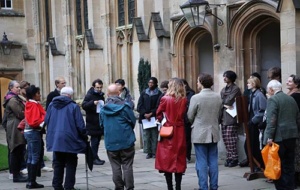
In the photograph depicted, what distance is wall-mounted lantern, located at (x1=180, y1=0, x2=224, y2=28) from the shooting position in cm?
1112

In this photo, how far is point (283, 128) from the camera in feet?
24.1

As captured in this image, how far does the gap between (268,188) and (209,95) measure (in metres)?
1.78

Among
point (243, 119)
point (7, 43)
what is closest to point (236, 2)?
point (243, 119)

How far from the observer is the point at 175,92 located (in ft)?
24.8

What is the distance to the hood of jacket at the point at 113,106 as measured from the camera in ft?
24.7

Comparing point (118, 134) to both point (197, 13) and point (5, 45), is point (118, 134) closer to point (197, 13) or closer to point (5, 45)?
point (197, 13)

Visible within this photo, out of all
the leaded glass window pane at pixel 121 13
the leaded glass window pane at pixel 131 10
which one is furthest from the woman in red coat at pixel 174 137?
the leaded glass window pane at pixel 121 13

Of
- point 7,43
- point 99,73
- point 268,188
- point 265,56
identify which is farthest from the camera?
point 7,43

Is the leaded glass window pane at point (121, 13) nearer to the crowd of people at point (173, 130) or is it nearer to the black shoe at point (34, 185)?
the crowd of people at point (173, 130)

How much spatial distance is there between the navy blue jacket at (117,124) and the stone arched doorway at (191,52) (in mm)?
5597

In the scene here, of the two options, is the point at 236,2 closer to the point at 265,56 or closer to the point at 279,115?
the point at 265,56

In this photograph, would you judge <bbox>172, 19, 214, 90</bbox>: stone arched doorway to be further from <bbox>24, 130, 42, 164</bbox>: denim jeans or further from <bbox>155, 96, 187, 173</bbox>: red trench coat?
<bbox>155, 96, 187, 173</bbox>: red trench coat

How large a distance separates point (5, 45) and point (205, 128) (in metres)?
17.9

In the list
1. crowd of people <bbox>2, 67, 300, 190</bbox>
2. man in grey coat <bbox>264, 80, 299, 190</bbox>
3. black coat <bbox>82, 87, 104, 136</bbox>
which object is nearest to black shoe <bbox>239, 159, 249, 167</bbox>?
crowd of people <bbox>2, 67, 300, 190</bbox>
